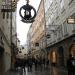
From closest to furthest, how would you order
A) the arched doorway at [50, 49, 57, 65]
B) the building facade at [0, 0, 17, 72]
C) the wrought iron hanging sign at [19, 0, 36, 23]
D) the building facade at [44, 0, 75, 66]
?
the wrought iron hanging sign at [19, 0, 36, 23] → the building facade at [0, 0, 17, 72] → the building facade at [44, 0, 75, 66] → the arched doorway at [50, 49, 57, 65]

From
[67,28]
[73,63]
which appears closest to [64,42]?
[67,28]

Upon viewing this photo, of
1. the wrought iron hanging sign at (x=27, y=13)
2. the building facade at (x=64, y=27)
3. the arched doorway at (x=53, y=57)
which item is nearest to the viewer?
the wrought iron hanging sign at (x=27, y=13)

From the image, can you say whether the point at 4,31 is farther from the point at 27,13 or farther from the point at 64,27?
the point at 27,13

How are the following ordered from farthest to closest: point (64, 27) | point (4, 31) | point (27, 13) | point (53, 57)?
1. point (53, 57)
2. point (64, 27)
3. point (4, 31)
4. point (27, 13)

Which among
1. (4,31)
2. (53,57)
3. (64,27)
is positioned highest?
(64,27)

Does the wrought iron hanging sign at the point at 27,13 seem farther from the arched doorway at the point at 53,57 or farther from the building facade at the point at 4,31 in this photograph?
Result: the arched doorway at the point at 53,57

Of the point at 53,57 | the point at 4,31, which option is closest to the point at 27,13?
the point at 4,31

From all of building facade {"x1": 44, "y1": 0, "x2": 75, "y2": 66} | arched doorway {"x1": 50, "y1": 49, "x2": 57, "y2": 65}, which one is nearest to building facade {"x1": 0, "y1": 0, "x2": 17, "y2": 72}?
building facade {"x1": 44, "y1": 0, "x2": 75, "y2": 66}

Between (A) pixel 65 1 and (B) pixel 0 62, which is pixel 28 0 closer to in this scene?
(B) pixel 0 62

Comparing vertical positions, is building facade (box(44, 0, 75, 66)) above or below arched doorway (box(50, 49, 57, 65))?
above

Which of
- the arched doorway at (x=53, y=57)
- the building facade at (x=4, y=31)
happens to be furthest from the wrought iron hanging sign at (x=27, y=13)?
the arched doorway at (x=53, y=57)

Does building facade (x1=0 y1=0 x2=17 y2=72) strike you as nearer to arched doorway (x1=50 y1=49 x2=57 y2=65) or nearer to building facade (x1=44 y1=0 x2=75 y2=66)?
building facade (x1=44 y1=0 x2=75 y2=66)

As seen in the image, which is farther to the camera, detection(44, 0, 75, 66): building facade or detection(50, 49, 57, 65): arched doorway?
detection(50, 49, 57, 65): arched doorway

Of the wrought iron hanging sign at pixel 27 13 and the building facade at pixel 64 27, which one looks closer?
the wrought iron hanging sign at pixel 27 13
